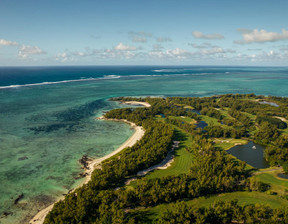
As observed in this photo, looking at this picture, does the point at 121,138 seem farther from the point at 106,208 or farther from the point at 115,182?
the point at 106,208

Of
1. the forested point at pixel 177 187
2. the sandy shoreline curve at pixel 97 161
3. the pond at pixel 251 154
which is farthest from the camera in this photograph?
the pond at pixel 251 154

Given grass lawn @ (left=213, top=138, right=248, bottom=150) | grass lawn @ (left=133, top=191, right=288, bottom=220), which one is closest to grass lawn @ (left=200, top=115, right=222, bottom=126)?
grass lawn @ (left=213, top=138, right=248, bottom=150)

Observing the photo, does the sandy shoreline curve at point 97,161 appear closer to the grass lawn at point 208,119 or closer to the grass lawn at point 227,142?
the grass lawn at point 227,142

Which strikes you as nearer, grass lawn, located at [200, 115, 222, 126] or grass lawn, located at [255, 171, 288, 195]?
grass lawn, located at [255, 171, 288, 195]

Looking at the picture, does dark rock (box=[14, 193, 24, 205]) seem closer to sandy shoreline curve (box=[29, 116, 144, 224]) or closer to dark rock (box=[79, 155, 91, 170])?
sandy shoreline curve (box=[29, 116, 144, 224])

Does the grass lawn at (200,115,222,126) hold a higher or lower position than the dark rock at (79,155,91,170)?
higher

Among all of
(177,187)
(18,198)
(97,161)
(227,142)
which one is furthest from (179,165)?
(18,198)

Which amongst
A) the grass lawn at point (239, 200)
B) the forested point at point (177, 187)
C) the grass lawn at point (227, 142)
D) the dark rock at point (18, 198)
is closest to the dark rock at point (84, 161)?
the forested point at point (177, 187)

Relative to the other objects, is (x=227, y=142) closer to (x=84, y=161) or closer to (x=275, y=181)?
(x=275, y=181)
